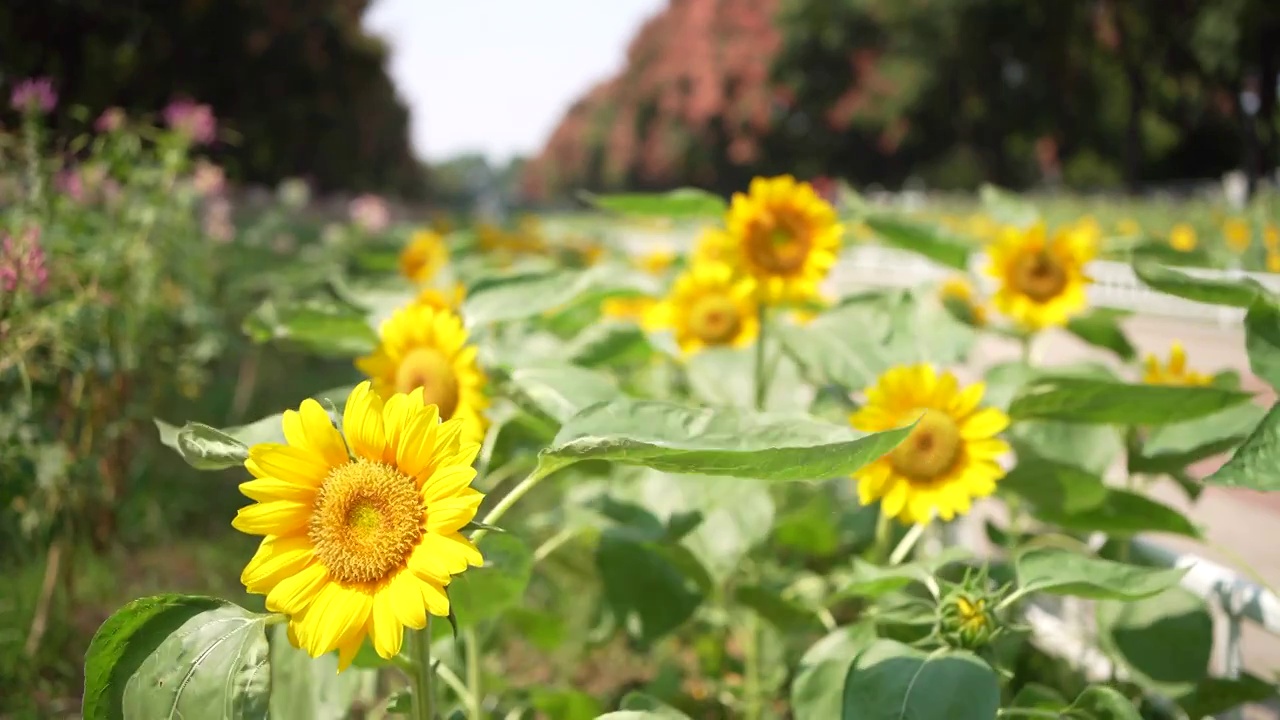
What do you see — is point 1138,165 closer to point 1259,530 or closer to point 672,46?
point 672,46

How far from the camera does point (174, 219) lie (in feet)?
9.13

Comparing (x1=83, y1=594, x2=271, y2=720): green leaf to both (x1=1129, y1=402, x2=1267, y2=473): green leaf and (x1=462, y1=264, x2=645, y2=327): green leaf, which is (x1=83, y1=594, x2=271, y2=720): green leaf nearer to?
(x1=462, y1=264, x2=645, y2=327): green leaf

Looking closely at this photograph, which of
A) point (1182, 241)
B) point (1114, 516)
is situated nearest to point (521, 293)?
point (1114, 516)

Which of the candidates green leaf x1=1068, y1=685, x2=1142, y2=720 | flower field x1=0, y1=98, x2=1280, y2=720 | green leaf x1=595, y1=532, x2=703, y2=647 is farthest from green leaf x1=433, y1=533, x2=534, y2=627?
green leaf x1=1068, y1=685, x2=1142, y2=720

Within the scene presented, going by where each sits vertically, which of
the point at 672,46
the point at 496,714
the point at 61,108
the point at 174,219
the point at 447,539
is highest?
the point at 672,46

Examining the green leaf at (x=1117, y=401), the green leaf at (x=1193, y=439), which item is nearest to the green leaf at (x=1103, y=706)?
the green leaf at (x=1117, y=401)

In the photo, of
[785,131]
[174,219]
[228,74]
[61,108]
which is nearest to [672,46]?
[785,131]

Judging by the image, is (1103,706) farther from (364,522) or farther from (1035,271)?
(1035,271)

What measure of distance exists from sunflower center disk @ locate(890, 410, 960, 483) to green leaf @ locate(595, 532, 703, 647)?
1.40 ft

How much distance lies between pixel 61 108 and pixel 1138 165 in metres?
24.5

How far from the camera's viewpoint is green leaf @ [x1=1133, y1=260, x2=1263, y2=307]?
50.8 inches

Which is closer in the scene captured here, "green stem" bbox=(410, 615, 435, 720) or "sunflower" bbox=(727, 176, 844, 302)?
"green stem" bbox=(410, 615, 435, 720)

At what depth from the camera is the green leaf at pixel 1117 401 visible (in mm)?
1326

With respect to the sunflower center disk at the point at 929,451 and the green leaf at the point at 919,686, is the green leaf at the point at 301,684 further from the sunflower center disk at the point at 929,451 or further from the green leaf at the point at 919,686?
the sunflower center disk at the point at 929,451
